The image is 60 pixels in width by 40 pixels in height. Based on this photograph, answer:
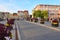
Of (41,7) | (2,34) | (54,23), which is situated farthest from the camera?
(41,7)

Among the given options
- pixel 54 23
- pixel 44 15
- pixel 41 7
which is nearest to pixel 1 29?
pixel 54 23

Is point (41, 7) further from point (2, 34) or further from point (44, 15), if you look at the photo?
point (2, 34)

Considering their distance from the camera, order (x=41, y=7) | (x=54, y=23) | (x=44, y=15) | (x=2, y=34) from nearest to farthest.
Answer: (x=2, y=34) → (x=54, y=23) → (x=44, y=15) → (x=41, y=7)

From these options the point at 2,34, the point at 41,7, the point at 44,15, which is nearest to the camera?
the point at 2,34

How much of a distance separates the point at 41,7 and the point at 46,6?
414cm

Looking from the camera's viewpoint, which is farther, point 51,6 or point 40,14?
point 51,6

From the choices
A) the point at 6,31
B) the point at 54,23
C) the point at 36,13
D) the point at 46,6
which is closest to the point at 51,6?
the point at 46,6

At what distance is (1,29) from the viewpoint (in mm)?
5523

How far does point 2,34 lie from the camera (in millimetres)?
5492

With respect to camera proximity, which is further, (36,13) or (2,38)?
(36,13)

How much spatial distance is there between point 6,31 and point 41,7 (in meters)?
172

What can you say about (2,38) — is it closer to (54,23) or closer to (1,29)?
(1,29)

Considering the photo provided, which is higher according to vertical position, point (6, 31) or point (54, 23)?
point (6, 31)

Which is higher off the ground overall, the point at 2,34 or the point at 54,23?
the point at 2,34
